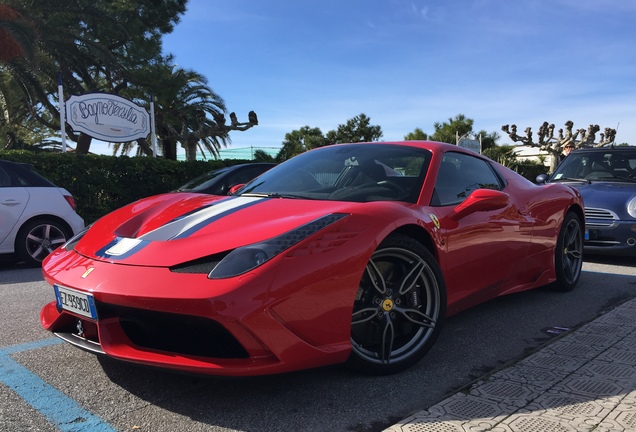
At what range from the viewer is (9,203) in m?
6.13

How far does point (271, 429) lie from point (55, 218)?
5449 mm

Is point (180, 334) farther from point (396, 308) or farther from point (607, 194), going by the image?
point (607, 194)

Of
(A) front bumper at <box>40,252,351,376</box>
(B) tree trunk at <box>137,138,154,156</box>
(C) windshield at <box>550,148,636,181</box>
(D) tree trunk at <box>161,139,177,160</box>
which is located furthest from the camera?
(D) tree trunk at <box>161,139,177,160</box>

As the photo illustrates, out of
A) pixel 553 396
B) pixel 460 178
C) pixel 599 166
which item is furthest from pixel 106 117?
pixel 553 396

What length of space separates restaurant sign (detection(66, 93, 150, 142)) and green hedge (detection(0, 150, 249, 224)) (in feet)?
9.33

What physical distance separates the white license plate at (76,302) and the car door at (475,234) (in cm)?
185

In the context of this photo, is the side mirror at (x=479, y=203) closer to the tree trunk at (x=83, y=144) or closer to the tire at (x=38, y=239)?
the tire at (x=38, y=239)

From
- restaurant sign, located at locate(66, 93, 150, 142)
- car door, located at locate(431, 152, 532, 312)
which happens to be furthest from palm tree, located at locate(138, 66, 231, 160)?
car door, located at locate(431, 152, 532, 312)

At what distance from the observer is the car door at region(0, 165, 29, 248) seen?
20.0 feet

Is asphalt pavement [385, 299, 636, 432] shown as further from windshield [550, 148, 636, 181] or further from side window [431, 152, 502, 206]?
windshield [550, 148, 636, 181]

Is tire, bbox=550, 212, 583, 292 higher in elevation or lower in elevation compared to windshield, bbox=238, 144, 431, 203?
lower

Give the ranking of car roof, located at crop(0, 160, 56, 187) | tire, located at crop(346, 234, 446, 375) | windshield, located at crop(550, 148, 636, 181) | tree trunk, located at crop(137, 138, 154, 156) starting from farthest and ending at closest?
tree trunk, located at crop(137, 138, 154, 156) < windshield, located at crop(550, 148, 636, 181) < car roof, located at crop(0, 160, 56, 187) < tire, located at crop(346, 234, 446, 375)

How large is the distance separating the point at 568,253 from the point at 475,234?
1.97 meters

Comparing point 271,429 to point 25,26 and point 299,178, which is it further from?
point 25,26
